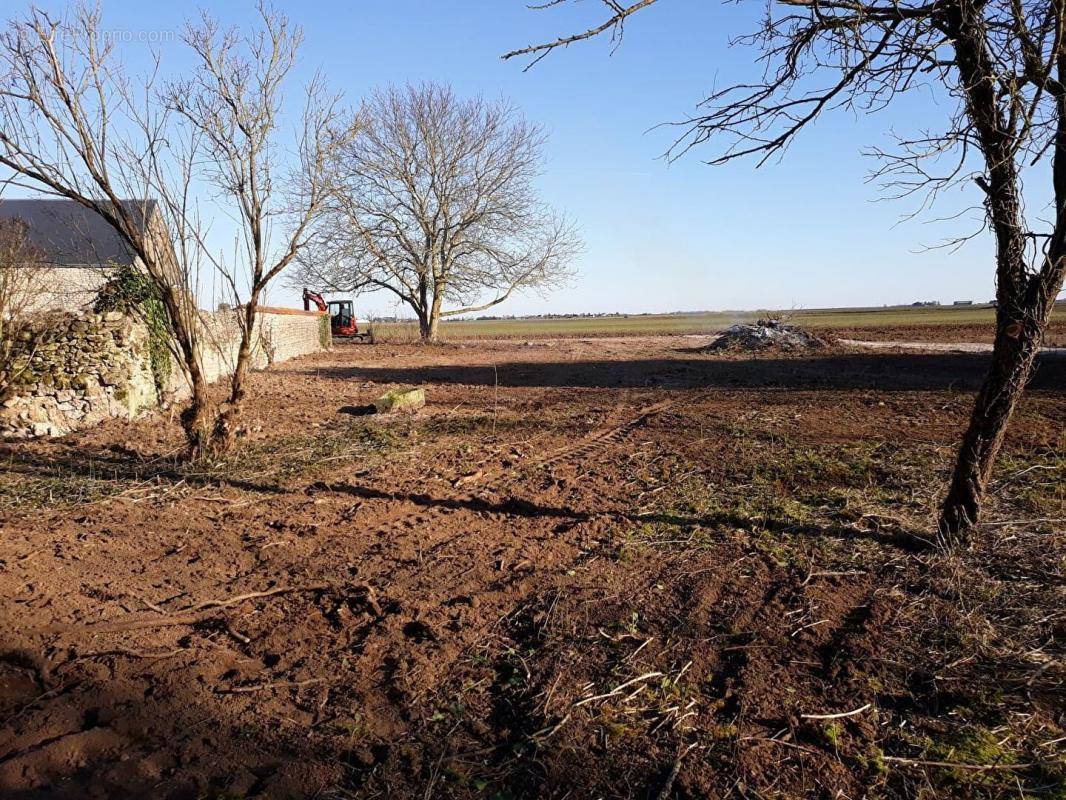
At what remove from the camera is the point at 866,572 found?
430cm

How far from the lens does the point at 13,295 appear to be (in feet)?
29.0

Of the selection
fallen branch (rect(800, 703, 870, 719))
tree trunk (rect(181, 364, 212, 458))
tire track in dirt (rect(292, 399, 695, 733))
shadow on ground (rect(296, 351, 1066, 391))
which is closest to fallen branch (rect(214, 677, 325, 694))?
tire track in dirt (rect(292, 399, 695, 733))

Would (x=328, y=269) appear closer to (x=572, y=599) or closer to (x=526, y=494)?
(x=526, y=494)

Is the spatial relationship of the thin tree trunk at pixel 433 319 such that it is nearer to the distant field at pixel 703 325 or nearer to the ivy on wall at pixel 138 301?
the distant field at pixel 703 325

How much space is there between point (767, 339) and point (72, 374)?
72.4ft

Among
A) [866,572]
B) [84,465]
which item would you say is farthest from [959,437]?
[84,465]

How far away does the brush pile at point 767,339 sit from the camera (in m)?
24.6

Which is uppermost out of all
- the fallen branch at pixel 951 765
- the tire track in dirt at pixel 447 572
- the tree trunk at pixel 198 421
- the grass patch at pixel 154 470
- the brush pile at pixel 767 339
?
the brush pile at pixel 767 339

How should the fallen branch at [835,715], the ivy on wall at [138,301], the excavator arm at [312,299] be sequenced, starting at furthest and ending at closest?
the excavator arm at [312,299]
the ivy on wall at [138,301]
the fallen branch at [835,715]

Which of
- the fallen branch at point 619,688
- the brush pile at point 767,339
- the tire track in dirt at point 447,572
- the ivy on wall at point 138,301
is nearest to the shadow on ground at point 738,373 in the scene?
the brush pile at point 767,339

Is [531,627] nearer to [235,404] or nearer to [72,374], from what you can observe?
[235,404]

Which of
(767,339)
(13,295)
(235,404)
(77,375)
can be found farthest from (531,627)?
(767,339)

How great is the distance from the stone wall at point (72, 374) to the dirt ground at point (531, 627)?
76.6 inches

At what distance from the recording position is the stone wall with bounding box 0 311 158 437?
8734 millimetres
